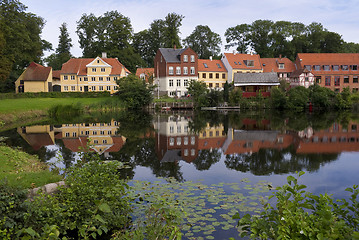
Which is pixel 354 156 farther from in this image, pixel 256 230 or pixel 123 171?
pixel 256 230

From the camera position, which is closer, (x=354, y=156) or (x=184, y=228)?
(x=184, y=228)

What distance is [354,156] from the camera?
58.7 ft

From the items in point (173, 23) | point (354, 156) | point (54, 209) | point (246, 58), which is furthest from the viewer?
point (173, 23)

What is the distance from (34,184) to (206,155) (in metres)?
10.7

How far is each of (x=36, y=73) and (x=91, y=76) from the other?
1019cm

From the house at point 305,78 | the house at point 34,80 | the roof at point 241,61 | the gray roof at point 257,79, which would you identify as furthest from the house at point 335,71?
the house at point 34,80

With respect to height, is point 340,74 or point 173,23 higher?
point 173,23

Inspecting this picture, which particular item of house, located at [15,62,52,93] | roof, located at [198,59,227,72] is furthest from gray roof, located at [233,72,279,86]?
house, located at [15,62,52,93]

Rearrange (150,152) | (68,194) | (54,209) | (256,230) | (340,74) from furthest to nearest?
1. (340,74)
2. (150,152)
3. (68,194)
4. (54,209)
5. (256,230)

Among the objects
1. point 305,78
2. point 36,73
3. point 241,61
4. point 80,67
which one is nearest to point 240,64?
point 241,61

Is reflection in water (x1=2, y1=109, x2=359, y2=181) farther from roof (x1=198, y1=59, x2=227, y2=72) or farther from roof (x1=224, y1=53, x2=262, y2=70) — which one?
roof (x1=224, y1=53, x2=262, y2=70)

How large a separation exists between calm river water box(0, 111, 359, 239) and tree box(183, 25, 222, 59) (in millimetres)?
62351

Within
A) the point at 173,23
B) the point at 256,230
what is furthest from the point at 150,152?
the point at 173,23

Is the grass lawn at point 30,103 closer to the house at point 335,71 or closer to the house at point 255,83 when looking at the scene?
the house at point 255,83
